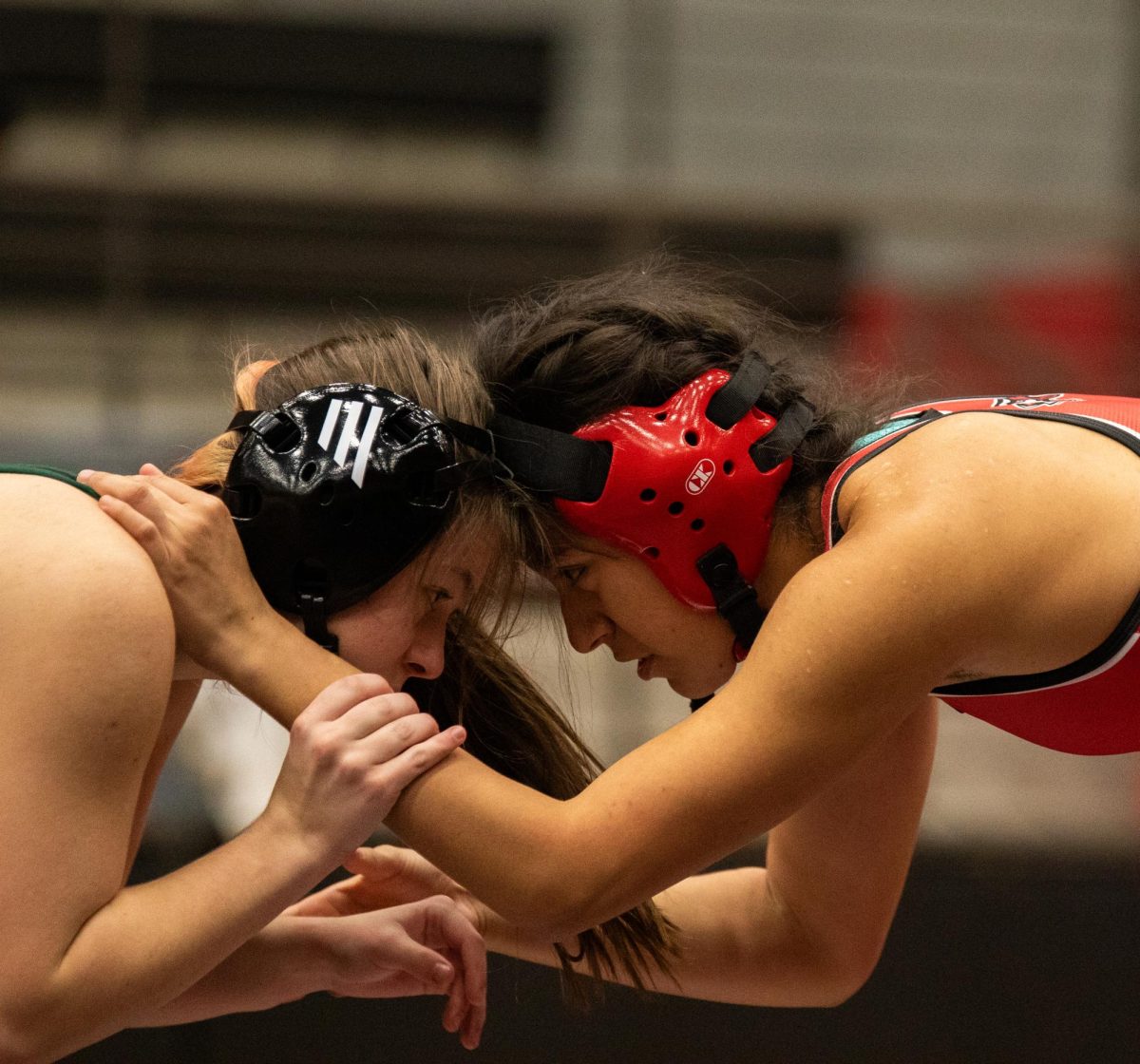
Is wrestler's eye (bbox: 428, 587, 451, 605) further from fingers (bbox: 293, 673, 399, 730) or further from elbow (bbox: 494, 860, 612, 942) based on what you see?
elbow (bbox: 494, 860, 612, 942)

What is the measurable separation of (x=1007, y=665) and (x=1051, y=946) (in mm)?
2326

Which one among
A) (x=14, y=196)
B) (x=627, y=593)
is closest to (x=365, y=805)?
(x=627, y=593)

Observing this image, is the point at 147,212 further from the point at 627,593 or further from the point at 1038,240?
the point at 627,593

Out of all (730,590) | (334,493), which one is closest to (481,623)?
(730,590)

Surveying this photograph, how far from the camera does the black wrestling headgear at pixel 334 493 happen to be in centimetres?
203

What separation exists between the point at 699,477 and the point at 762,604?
270 mm

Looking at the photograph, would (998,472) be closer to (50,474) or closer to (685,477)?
(685,477)

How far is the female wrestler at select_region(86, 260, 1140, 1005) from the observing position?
6.23ft

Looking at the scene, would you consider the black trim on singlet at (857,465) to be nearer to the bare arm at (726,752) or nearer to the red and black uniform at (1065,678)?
the red and black uniform at (1065,678)

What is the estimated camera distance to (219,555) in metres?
1.98

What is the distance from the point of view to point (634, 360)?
7.59 ft

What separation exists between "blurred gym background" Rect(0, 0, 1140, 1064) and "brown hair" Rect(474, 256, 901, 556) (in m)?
0.57

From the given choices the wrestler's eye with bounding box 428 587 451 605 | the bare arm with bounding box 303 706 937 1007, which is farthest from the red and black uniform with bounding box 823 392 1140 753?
the wrestler's eye with bounding box 428 587 451 605

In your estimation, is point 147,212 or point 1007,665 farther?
point 147,212
